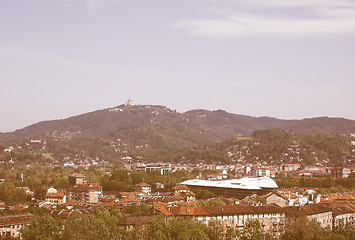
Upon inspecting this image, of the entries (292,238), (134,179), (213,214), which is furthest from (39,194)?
(292,238)

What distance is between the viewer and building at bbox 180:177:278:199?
117m

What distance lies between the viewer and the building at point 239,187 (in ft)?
383

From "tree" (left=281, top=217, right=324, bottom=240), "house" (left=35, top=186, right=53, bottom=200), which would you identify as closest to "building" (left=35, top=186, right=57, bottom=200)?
"house" (left=35, top=186, right=53, bottom=200)

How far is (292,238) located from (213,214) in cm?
924

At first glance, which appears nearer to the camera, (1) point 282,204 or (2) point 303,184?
(1) point 282,204

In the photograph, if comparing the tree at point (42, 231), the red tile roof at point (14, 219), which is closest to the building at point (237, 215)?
the tree at point (42, 231)

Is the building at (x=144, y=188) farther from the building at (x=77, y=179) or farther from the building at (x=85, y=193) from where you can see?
the building at (x=77, y=179)

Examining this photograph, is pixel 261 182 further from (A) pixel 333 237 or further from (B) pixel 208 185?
(A) pixel 333 237

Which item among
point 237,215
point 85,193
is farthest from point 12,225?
point 85,193

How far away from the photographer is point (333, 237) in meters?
59.0

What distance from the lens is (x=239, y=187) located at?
120500 millimetres

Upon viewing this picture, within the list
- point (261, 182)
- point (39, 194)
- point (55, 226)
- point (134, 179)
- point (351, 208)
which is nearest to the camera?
point (55, 226)

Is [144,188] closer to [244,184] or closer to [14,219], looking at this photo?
[244,184]

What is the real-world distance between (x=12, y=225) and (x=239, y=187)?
59981 millimetres
